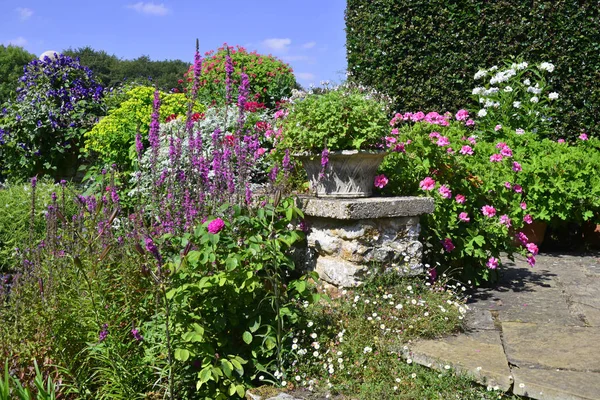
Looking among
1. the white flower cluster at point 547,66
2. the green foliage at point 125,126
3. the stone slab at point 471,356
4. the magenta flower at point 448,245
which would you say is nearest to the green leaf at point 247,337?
→ the stone slab at point 471,356

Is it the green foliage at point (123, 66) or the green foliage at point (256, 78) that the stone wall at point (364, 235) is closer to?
the green foliage at point (256, 78)

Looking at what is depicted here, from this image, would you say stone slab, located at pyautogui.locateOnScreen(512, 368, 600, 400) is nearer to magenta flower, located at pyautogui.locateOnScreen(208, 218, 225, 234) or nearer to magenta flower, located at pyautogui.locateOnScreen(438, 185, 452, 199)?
magenta flower, located at pyautogui.locateOnScreen(438, 185, 452, 199)

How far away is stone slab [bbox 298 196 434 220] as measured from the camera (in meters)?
3.46

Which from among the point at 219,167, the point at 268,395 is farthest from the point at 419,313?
the point at 219,167

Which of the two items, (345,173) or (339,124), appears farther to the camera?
(345,173)

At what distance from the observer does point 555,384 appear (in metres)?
2.62

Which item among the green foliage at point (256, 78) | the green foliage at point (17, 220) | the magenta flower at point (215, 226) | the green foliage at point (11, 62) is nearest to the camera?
the magenta flower at point (215, 226)

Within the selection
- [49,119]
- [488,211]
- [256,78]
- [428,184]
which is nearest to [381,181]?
[428,184]

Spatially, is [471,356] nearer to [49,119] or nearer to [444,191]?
[444,191]

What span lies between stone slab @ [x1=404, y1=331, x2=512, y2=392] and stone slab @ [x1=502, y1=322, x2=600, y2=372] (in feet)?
0.27

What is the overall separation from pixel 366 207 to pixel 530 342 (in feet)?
3.78

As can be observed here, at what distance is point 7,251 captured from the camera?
527 centimetres

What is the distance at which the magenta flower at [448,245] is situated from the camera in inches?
153

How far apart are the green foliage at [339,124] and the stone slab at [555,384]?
5.13ft
